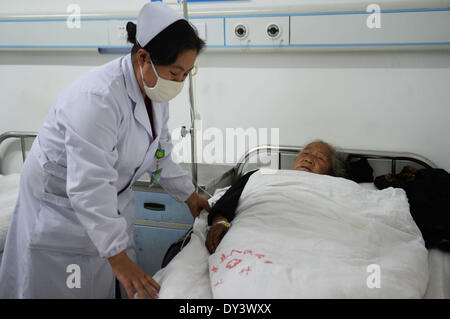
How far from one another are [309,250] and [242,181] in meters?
0.82

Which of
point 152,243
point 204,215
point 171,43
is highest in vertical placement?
point 171,43

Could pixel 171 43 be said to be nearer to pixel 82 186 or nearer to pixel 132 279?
pixel 82 186

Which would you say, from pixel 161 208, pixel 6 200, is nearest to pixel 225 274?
pixel 161 208

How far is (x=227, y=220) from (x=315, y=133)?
104 cm

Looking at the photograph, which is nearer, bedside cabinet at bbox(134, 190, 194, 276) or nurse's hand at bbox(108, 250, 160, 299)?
nurse's hand at bbox(108, 250, 160, 299)

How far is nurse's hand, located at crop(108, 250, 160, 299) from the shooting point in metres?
1.24

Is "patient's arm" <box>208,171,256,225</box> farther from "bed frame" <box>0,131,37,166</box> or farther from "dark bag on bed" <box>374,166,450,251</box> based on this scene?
"bed frame" <box>0,131,37,166</box>

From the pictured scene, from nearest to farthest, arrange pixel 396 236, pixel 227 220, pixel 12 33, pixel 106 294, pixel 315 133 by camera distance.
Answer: pixel 396 236
pixel 106 294
pixel 227 220
pixel 315 133
pixel 12 33

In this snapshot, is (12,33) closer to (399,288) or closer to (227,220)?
(227,220)

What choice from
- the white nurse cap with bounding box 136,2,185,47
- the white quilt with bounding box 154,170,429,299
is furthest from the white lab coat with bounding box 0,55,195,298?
the white quilt with bounding box 154,170,429,299

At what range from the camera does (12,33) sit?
9.60 ft

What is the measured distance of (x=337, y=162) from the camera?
2330 mm

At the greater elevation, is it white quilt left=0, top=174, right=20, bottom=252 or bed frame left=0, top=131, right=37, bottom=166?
bed frame left=0, top=131, right=37, bottom=166
